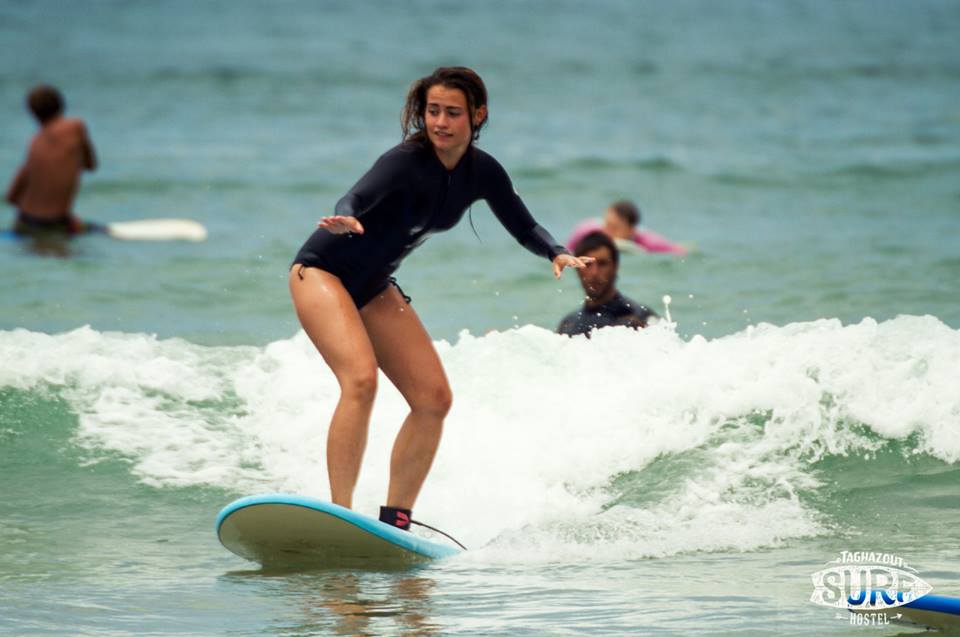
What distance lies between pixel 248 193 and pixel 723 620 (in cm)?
1705

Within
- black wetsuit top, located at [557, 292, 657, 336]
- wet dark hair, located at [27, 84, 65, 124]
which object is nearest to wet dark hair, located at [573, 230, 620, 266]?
black wetsuit top, located at [557, 292, 657, 336]

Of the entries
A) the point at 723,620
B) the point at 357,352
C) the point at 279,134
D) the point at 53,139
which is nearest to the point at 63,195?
the point at 53,139

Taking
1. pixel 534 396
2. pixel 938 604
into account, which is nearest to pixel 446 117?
pixel 938 604

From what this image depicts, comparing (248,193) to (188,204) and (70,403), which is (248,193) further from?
(70,403)

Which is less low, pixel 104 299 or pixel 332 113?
pixel 332 113

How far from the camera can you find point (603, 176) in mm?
22453

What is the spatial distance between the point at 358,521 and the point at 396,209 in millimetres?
1191

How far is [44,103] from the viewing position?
54.3ft

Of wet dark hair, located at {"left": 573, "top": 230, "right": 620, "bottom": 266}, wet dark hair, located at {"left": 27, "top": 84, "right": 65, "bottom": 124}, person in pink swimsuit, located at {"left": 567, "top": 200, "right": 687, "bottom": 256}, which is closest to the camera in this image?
wet dark hair, located at {"left": 573, "top": 230, "right": 620, "bottom": 266}

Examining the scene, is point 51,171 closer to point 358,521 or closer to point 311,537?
point 311,537

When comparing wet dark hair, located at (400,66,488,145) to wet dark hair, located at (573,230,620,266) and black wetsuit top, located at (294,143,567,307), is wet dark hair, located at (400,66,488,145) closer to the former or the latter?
black wetsuit top, located at (294,143,567,307)

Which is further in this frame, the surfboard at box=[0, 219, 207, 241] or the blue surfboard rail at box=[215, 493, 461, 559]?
the surfboard at box=[0, 219, 207, 241]

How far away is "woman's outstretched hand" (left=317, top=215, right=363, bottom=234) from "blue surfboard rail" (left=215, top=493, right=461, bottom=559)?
1.02m

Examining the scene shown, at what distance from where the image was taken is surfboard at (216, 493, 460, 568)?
214 inches
